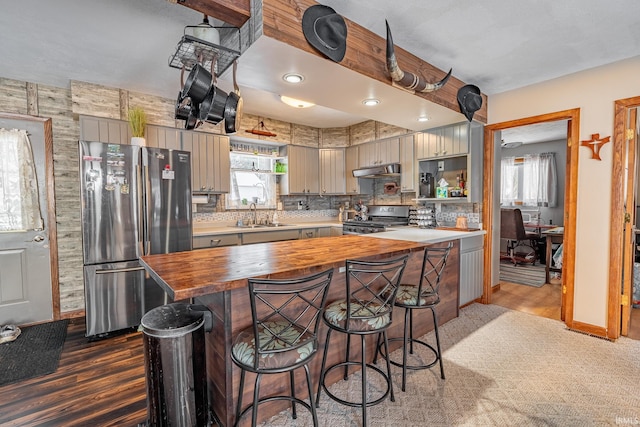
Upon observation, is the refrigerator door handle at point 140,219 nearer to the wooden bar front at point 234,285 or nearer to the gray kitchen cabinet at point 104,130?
the gray kitchen cabinet at point 104,130

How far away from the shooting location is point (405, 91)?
267 cm

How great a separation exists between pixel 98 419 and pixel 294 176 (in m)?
3.76

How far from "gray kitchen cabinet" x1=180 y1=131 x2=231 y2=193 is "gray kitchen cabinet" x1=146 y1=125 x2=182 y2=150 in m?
0.08

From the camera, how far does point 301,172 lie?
5.06 m

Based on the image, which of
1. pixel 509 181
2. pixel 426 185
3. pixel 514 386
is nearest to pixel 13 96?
pixel 426 185

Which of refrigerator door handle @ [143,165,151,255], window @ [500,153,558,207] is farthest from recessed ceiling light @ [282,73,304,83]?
window @ [500,153,558,207]

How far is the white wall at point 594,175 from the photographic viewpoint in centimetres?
282

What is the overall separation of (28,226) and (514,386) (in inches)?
186

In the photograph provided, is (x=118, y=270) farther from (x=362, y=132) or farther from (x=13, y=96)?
(x=362, y=132)

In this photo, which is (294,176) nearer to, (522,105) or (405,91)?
(405,91)

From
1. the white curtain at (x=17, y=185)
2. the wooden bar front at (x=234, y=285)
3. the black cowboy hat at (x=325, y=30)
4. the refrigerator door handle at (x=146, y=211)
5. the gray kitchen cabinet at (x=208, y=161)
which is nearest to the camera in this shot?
the wooden bar front at (x=234, y=285)

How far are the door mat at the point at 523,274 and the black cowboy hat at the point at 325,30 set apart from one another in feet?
14.7

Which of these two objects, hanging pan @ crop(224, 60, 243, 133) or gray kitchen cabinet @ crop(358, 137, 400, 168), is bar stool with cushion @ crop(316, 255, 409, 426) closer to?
hanging pan @ crop(224, 60, 243, 133)

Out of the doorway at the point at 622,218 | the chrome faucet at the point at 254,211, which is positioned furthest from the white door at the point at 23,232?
the doorway at the point at 622,218
